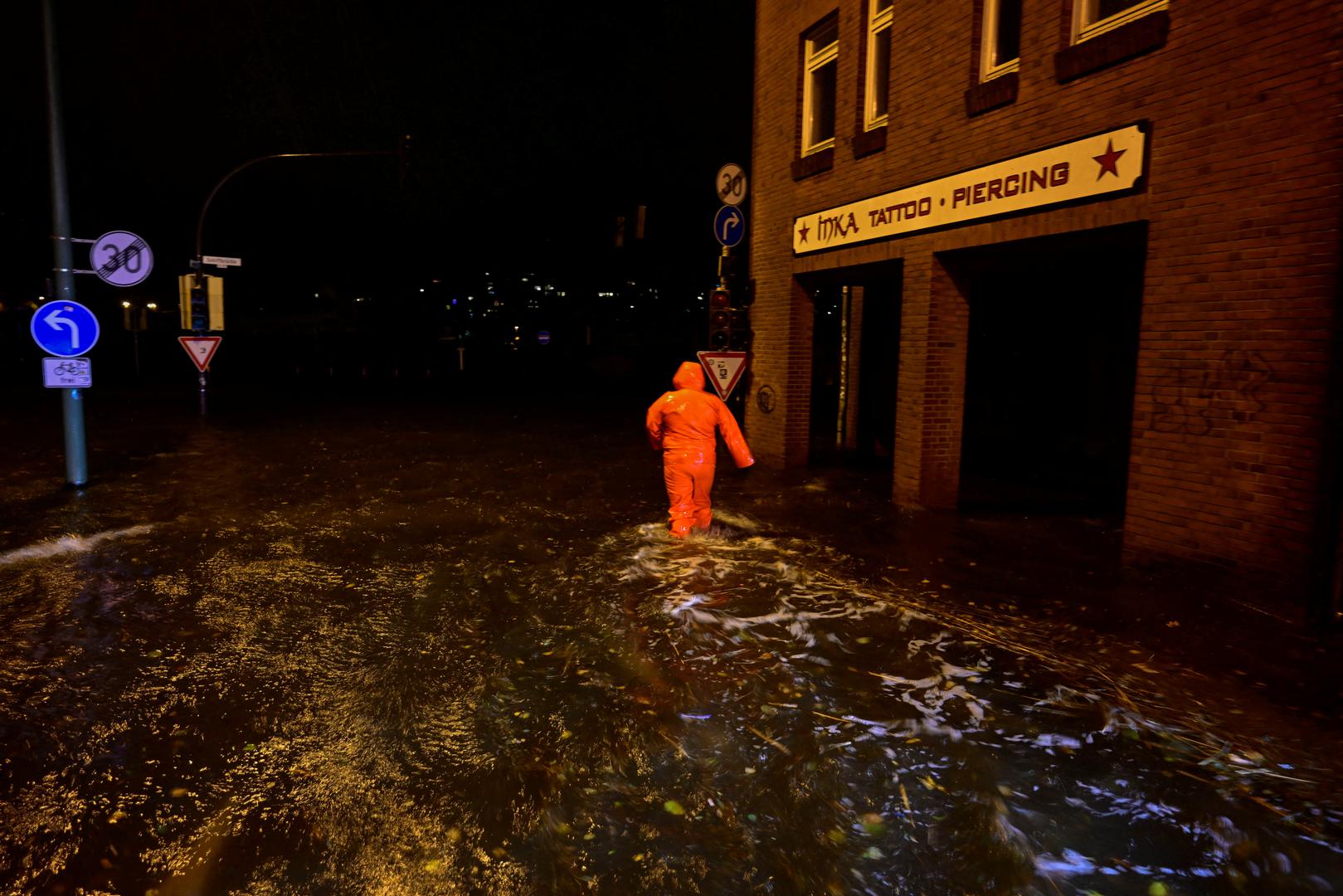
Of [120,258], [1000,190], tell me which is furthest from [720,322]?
[120,258]

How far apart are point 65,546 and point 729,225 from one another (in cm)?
935

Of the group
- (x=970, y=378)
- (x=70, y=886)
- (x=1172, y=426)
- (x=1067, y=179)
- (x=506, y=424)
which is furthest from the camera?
(x=506, y=424)

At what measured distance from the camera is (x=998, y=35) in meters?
9.12

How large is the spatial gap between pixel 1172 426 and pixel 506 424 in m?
15.3

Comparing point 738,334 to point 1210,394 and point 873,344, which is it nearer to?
point 873,344

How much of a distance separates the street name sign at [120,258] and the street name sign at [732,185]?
26.5ft

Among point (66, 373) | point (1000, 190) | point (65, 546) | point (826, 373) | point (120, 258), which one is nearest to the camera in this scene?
point (65, 546)

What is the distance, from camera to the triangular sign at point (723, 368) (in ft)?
39.8

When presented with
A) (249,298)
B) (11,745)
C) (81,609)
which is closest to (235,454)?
(81,609)

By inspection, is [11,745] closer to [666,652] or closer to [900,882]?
[666,652]

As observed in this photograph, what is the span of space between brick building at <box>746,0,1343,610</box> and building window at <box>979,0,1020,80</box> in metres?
0.03

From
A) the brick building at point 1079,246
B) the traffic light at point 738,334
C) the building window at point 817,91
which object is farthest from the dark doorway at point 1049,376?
the traffic light at point 738,334

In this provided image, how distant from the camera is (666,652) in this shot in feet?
17.9

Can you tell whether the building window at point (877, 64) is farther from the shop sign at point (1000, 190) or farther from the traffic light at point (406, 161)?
the traffic light at point (406, 161)
